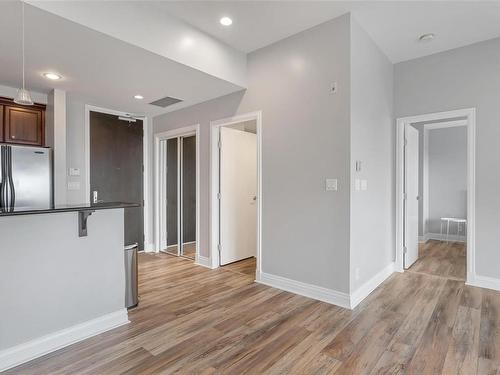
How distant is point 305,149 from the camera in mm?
3199

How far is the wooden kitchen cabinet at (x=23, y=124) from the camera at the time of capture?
3.69 m

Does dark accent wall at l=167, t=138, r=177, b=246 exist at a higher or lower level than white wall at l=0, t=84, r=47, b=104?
lower

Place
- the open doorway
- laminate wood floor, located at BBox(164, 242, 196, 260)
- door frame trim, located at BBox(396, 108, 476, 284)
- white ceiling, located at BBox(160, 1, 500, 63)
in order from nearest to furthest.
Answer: white ceiling, located at BBox(160, 1, 500, 63) → door frame trim, located at BBox(396, 108, 476, 284) → the open doorway → laminate wood floor, located at BBox(164, 242, 196, 260)

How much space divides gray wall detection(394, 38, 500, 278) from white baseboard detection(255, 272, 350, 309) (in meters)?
1.94

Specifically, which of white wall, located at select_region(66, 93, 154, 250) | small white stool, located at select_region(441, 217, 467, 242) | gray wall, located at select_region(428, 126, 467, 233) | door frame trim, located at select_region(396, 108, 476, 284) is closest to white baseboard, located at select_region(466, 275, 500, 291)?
door frame trim, located at select_region(396, 108, 476, 284)

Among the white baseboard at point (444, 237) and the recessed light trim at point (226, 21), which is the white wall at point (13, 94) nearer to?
the recessed light trim at point (226, 21)

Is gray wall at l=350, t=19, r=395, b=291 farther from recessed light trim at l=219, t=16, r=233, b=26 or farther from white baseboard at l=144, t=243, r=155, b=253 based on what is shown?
white baseboard at l=144, t=243, r=155, b=253

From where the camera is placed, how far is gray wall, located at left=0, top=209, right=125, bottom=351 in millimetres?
1970

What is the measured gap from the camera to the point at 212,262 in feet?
13.9

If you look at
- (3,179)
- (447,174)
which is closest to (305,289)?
(3,179)

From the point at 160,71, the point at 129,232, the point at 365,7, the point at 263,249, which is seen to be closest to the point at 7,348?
the point at 263,249

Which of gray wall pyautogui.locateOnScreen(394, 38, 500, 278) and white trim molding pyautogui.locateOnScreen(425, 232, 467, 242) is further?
white trim molding pyautogui.locateOnScreen(425, 232, 467, 242)

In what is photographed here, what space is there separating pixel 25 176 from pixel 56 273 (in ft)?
6.68

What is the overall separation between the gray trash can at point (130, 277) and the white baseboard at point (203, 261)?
146 cm
